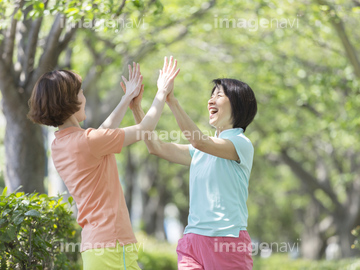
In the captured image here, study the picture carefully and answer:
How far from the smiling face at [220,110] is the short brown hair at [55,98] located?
0.92 meters

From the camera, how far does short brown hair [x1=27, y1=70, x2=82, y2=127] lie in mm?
3113

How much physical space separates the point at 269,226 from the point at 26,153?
27.8 meters

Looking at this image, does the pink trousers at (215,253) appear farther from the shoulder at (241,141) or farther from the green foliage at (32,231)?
the green foliage at (32,231)

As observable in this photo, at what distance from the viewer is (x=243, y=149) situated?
3361 millimetres

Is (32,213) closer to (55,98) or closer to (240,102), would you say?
(55,98)

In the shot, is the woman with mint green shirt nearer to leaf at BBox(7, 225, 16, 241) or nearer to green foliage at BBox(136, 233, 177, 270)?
leaf at BBox(7, 225, 16, 241)

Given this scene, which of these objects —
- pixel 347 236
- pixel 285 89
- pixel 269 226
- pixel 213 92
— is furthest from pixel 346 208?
pixel 269 226

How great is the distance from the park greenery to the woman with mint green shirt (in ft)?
9.04

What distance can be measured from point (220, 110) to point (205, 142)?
0.42 meters

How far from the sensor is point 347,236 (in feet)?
54.1

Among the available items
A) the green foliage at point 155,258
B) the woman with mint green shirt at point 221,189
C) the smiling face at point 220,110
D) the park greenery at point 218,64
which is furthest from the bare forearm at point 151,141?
the green foliage at point 155,258

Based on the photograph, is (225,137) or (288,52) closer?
(225,137)

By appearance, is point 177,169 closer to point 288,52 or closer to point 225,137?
point 288,52

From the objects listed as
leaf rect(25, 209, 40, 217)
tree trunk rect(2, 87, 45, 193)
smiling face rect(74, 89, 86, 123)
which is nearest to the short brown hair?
smiling face rect(74, 89, 86, 123)
